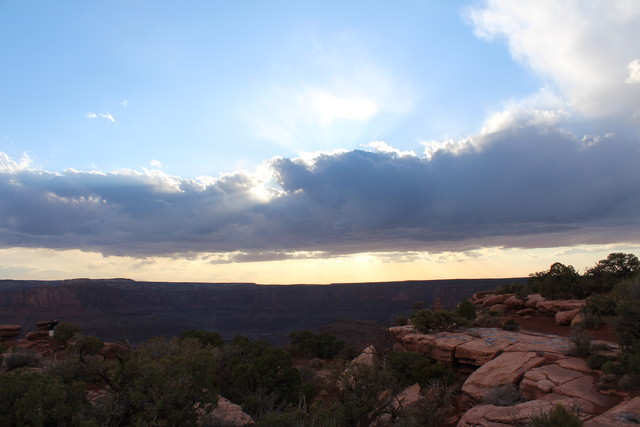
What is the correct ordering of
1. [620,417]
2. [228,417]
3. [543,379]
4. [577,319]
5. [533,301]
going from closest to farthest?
[620,417] → [228,417] → [543,379] → [577,319] → [533,301]

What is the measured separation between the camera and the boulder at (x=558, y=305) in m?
23.3

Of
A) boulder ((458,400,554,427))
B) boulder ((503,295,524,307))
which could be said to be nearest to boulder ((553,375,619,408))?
boulder ((458,400,554,427))

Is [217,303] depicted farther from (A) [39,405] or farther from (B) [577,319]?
(A) [39,405]

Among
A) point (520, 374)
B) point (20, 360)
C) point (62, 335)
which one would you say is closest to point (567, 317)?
point (520, 374)

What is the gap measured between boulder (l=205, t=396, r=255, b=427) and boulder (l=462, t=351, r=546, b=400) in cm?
728

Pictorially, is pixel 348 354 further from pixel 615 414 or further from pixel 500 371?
pixel 615 414

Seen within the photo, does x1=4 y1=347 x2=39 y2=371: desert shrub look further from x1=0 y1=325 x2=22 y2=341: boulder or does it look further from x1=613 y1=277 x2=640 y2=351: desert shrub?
x1=613 y1=277 x2=640 y2=351: desert shrub

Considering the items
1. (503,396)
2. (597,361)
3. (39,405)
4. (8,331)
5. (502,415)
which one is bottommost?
(8,331)

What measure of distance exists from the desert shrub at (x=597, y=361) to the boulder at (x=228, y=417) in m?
10.3

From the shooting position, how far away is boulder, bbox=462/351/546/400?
1291 cm

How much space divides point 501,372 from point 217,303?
274 feet

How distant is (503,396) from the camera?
11.6 meters

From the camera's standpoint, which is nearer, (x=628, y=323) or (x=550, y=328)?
(x=628, y=323)

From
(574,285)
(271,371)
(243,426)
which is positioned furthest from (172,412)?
(574,285)
